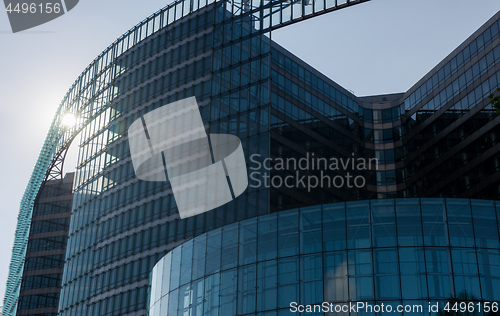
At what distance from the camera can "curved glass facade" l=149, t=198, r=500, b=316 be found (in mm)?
38625

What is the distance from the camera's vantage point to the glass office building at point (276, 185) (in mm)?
40062

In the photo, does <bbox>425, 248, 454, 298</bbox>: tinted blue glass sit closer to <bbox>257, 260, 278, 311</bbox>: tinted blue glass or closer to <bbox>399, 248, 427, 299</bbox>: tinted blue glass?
<bbox>399, 248, 427, 299</bbox>: tinted blue glass

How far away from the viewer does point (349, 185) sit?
81875 millimetres

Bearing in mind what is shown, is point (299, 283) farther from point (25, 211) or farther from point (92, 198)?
point (25, 211)

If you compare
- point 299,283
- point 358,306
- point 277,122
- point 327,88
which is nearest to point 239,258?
point 299,283

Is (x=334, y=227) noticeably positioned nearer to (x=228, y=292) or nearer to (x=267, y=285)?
(x=267, y=285)

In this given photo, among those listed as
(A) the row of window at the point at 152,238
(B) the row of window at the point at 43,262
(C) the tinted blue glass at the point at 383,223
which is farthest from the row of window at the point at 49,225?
(C) the tinted blue glass at the point at 383,223

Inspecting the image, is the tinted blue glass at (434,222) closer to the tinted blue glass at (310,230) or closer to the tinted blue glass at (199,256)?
the tinted blue glass at (310,230)

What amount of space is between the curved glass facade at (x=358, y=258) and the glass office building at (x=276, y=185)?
9 cm

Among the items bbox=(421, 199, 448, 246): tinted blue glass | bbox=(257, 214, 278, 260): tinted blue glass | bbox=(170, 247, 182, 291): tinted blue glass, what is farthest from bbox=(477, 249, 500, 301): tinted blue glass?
bbox=(170, 247, 182, 291): tinted blue glass

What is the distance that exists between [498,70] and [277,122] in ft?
75.8

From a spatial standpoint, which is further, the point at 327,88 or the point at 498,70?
the point at 327,88

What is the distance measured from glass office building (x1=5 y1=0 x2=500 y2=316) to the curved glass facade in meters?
0.09

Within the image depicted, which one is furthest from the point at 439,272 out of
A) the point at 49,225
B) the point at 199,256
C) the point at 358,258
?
the point at 49,225
